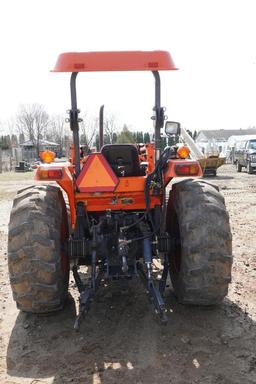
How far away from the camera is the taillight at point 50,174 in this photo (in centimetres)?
436

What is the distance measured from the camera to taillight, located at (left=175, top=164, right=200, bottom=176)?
173 inches

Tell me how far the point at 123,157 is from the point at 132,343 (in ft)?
6.44

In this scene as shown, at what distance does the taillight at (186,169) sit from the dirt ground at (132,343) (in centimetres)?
142

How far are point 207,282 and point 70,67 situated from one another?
2376 mm

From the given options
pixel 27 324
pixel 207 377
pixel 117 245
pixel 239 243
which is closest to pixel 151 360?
pixel 207 377

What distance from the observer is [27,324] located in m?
4.46

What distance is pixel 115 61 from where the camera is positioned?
13.7 feet

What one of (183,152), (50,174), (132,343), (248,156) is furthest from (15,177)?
(132,343)

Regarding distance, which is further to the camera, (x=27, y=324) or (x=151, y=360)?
(x=27, y=324)

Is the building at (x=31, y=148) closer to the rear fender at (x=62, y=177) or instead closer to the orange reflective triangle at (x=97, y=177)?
the rear fender at (x=62, y=177)

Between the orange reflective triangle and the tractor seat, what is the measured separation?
1.30ft

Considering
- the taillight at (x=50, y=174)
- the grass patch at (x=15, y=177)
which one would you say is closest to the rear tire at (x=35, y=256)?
the taillight at (x=50, y=174)

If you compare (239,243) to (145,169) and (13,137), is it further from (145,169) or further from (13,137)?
(13,137)

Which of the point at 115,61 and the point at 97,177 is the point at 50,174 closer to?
the point at 97,177
